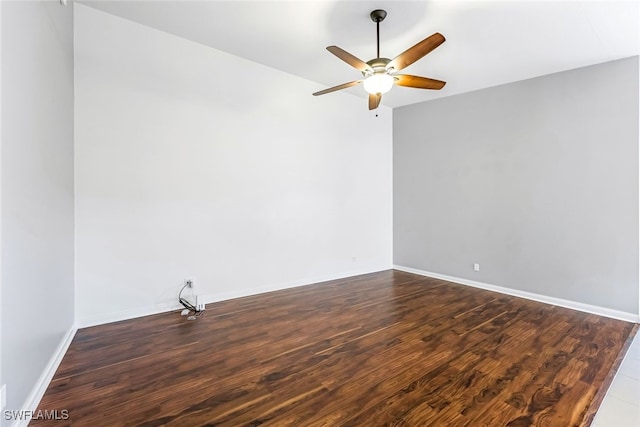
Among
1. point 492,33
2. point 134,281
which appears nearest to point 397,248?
point 492,33

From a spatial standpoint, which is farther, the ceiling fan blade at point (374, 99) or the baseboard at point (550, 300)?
the baseboard at point (550, 300)

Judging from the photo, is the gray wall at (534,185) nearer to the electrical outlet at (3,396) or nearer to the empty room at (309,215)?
the empty room at (309,215)

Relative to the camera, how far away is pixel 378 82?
107 inches

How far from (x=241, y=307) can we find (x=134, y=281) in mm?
1153

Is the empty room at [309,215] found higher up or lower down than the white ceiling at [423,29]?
lower down

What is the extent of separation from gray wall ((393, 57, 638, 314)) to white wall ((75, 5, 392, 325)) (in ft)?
4.41

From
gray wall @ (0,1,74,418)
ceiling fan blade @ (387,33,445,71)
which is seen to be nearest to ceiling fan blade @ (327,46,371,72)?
ceiling fan blade @ (387,33,445,71)

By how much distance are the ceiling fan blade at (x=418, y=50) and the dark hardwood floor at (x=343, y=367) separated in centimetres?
242

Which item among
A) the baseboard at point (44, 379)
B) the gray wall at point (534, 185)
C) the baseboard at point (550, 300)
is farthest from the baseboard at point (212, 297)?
the gray wall at point (534, 185)

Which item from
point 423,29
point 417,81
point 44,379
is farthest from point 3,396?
point 423,29

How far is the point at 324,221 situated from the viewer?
4.79 metres

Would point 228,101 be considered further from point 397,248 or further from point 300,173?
point 397,248

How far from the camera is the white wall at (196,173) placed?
2979 millimetres

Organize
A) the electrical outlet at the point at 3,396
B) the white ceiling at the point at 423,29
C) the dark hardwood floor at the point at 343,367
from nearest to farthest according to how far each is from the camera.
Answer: the electrical outlet at the point at 3,396 → the dark hardwood floor at the point at 343,367 → the white ceiling at the point at 423,29
